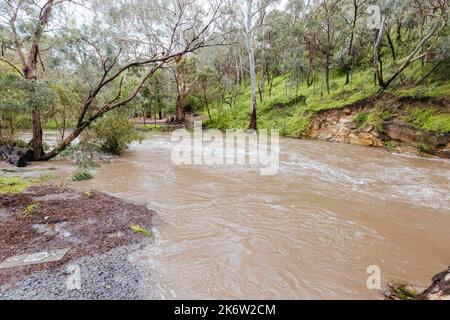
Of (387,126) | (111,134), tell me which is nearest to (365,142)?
(387,126)

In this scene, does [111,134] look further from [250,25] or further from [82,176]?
[250,25]

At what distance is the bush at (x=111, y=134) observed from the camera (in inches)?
394

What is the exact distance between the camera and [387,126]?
11203 millimetres

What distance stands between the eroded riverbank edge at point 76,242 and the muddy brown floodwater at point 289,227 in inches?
10.6

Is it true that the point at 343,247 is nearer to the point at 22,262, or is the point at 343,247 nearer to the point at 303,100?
the point at 22,262

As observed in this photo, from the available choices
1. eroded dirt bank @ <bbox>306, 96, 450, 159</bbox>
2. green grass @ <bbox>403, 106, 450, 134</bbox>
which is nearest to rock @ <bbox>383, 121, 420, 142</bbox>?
eroded dirt bank @ <bbox>306, 96, 450, 159</bbox>

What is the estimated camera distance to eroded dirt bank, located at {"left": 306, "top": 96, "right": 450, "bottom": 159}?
9.64m

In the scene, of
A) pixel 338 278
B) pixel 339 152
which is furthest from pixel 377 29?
pixel 338 278

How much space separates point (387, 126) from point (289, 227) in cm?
975

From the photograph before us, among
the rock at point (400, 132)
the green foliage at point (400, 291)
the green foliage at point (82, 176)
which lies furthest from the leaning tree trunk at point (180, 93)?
the green foliage at point (400, 291)

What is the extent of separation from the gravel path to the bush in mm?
7990

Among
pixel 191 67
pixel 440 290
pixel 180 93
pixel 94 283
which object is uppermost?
pixel 191 67

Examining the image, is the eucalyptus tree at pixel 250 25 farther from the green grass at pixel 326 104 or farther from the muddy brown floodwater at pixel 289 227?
the muddy brown floodwater at pixel 289 227
